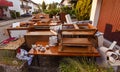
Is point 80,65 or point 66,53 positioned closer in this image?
point 80,65

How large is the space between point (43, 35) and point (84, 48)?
1.22 meters

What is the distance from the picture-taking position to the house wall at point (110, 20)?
160 inches

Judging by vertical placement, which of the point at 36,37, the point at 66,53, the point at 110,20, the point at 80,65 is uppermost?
the point at 110,20

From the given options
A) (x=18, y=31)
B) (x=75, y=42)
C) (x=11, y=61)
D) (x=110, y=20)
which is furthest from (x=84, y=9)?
(x=11, y=61)

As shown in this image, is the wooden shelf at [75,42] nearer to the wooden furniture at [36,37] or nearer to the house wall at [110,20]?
the wooden furniture at [36,37]

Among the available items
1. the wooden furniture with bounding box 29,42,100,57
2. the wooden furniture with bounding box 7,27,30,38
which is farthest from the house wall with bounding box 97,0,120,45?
the wooden furniture with bounding box 7,27,30,38

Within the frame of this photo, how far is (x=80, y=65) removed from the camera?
240 centimetres

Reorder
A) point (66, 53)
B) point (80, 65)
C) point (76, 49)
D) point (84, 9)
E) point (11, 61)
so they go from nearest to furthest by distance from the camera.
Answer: point (80, 65) → point (66, 53) → point (76, 49) → point (11, 61) → point (84, 9)

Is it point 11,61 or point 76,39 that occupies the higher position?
point 76,39

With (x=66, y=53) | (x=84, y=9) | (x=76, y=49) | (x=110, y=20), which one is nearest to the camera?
(x=66, y=53)

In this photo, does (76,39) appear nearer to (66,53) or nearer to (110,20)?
(66,53)

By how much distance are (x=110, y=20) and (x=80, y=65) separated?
286 centimetres

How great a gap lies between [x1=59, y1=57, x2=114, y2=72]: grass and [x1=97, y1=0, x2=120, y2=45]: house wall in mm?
1869

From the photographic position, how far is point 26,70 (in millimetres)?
2939
